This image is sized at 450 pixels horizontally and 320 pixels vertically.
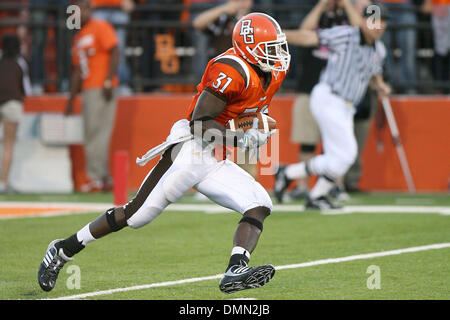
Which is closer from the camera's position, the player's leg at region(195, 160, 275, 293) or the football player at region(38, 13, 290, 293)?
the player's leg at region(195, 160, 275, 293)

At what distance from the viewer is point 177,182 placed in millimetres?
6414

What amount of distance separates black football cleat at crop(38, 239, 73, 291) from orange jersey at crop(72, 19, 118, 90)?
6.89m

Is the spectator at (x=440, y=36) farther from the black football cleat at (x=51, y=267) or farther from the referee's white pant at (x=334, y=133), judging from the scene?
the black football cleat at (x=51, y=267)

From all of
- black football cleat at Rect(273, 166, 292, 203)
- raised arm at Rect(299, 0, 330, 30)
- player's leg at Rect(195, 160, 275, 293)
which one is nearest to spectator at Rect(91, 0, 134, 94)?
raised arm at Rect(299, 0, 330, 30)

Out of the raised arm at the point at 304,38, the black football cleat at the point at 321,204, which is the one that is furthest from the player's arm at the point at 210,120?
the black football cleat at the point at 321,204

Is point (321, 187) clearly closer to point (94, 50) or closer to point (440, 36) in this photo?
point (440, 36)

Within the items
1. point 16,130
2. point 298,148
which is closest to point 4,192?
point 16,130

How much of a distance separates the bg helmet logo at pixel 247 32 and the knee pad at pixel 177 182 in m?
0.92

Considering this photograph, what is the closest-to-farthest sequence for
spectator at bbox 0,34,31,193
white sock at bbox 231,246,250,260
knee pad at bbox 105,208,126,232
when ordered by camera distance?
1. white sock at bbox 231,246,250,260
2. knee pad at bbox 105,208,126,232
3. spectator at bbox 0,34,31,193

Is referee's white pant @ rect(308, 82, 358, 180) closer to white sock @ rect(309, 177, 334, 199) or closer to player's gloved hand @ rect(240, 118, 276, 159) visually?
white sock @ rect(309, 177, 334, 199)

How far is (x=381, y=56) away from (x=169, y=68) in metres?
3.03

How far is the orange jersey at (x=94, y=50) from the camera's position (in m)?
13.3

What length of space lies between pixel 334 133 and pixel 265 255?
3.15 metres

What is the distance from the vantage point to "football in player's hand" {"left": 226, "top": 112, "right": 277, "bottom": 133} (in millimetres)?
6410
